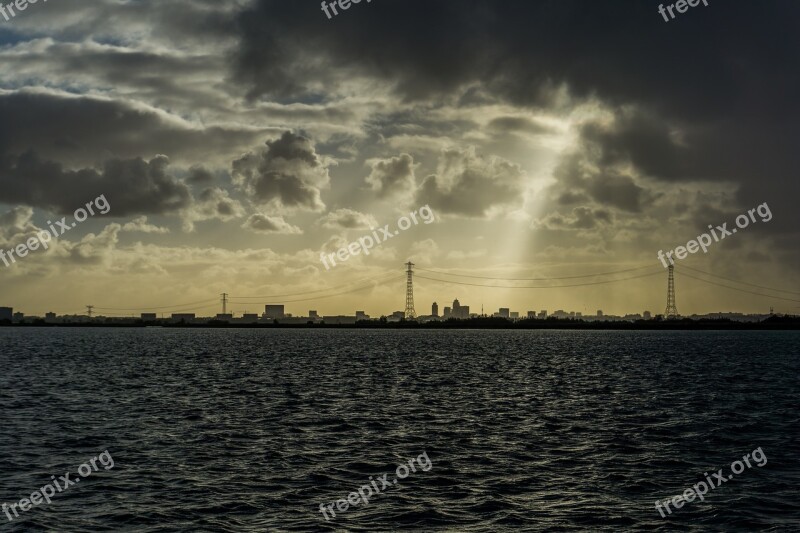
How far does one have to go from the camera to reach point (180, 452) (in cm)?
4062

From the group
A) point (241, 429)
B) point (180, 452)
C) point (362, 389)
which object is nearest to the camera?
point (180, 452)

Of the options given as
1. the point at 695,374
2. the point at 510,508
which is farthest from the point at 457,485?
the point at 695,374

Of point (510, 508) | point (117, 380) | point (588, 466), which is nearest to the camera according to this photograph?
point (510, 508)

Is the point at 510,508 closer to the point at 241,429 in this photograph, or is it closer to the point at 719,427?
the point at 241,429

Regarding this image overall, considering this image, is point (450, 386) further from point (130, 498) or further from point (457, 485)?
point (130, 498)

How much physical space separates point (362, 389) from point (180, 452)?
127 ft

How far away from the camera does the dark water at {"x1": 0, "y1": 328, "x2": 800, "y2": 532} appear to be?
28.5 m

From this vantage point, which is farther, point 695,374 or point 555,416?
point 695,374

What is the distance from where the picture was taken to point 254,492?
31703 millimetres

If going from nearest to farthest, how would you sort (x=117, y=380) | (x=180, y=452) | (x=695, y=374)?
1. (x=180, y=452)
2. (x=117, y=380)
3. (x=695, y=374)

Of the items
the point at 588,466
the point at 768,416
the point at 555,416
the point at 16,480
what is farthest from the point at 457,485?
the point at 768,416

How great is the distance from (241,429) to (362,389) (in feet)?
97.9

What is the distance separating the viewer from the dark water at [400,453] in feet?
93.4

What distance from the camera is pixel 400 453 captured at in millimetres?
40781
